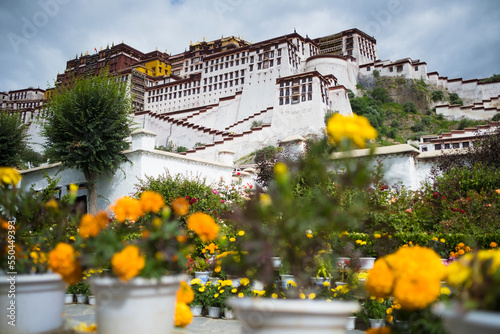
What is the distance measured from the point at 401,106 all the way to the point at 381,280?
59.6 m

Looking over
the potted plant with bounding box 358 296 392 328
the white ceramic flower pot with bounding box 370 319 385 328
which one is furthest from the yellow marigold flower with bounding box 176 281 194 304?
the white ceramic flower pot with bounding box 370 319 385 328

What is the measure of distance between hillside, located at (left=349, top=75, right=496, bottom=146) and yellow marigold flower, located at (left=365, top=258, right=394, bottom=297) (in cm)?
4643

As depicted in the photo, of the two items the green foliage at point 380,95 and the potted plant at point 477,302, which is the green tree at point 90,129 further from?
the green foliage at point 380,95

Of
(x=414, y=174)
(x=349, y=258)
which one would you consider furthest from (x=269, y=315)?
(x=414, y=174)

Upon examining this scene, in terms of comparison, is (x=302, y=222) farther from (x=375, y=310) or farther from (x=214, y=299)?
(x=214, y=299)

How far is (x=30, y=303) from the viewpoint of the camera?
6.81 ft

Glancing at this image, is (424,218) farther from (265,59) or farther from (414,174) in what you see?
(265,59)

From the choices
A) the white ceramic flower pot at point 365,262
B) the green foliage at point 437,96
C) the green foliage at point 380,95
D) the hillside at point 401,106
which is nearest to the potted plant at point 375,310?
the white ceramic flower pot at point 365,262

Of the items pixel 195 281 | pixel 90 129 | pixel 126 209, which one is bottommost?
pixel 195 281

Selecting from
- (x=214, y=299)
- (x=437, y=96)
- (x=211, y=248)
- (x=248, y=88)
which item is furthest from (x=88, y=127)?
(x=437, y=96)

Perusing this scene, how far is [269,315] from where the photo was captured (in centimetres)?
160

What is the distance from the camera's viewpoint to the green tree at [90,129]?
14.7 metres

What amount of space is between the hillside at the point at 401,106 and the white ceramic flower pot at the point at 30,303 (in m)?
46.9

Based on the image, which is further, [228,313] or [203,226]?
[228,313]
